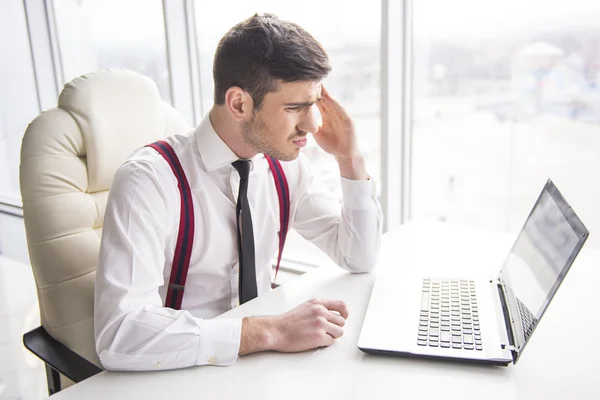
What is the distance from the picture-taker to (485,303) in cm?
108

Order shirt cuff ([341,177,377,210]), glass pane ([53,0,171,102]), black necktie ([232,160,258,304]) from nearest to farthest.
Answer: black necktie ([232,160,258,304]) < shirt cuff ([341,177,377,210]) < glass pane ([53,0,171,102])

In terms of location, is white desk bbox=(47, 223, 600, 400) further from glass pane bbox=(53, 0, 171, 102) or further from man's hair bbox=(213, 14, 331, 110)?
glass pane bbox=(53, 0, 171, 102)

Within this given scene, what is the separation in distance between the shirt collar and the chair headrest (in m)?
0.25

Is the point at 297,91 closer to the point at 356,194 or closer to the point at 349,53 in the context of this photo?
the point at 356,194

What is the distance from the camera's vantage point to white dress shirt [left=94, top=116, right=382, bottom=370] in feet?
2.97

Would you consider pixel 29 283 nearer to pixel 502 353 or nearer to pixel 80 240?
pixel 80 240

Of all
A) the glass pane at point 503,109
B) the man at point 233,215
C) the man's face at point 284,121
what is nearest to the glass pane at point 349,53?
the glass pane at point 503,109

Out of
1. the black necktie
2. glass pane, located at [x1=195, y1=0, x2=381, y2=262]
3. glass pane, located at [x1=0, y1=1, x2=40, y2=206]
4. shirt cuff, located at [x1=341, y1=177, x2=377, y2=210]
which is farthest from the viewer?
glass pane, located at [x1=0, y1=1, x2=40, y2=206]

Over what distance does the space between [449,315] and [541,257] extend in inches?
7.8

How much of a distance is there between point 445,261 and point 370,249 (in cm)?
21

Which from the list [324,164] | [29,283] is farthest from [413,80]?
[29,283]

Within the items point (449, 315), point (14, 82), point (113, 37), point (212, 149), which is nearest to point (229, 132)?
point (212, 149)

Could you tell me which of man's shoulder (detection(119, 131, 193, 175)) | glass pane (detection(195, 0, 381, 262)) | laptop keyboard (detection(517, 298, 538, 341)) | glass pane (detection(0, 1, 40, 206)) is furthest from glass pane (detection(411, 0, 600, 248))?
glass pane (detection(0, 1, 40, 206))

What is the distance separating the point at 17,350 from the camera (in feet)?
7.42
